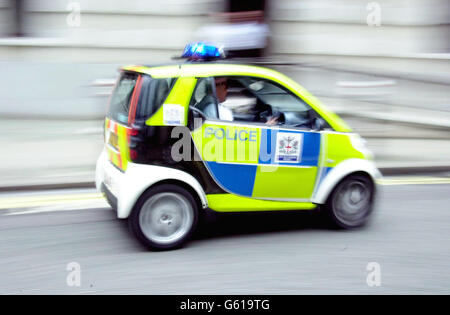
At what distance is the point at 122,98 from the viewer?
520 cm

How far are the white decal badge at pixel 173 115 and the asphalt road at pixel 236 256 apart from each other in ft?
3.72

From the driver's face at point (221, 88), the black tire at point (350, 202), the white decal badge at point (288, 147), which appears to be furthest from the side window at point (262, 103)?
the black tire at point (350, 202)

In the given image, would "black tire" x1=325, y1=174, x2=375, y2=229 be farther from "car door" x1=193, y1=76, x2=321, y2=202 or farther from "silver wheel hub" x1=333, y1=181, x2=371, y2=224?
"car door" x1=193, y1=76, x2=321, y2=202

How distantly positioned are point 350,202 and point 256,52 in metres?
6.60

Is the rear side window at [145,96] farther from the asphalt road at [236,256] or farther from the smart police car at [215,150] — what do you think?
the asphalt road at [236,256]

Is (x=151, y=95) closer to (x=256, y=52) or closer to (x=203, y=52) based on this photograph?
(x=203, y=52)

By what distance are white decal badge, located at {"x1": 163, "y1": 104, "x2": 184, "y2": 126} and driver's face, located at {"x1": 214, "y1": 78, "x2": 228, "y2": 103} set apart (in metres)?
0.42

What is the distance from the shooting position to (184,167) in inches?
193

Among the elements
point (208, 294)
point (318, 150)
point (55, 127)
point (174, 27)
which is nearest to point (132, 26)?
point (174, 27)

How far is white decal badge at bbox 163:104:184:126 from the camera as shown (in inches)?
190

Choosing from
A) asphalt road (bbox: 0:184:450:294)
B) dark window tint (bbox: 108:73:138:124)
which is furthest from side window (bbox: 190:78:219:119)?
asphalt road (bbox: 0:184:450:294)

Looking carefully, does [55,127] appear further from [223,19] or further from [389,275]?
[389,275]

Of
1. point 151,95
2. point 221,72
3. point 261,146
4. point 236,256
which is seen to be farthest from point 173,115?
point 236,256
